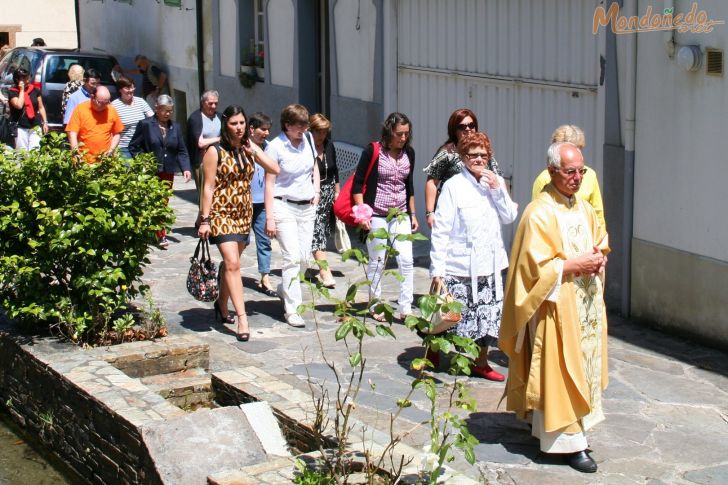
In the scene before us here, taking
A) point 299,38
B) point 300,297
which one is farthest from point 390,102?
point 300,297

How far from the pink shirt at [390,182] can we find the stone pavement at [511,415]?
3.25 feet

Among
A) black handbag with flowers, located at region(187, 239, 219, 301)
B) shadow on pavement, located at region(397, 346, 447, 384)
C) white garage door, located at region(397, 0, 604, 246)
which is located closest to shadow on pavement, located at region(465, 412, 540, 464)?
shadow on pavement, located at region(397, 346, 447, 384)

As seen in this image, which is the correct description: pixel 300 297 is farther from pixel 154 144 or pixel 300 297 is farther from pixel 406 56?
pixel 406 56

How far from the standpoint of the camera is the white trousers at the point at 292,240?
923cm

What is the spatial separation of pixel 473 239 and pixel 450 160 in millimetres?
1169

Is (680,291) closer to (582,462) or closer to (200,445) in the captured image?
(582,462)

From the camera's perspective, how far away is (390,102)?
1326 cm

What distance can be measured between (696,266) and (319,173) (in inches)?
131

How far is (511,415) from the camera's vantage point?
720cm

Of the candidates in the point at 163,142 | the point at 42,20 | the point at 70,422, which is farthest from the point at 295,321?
the point at 42,20

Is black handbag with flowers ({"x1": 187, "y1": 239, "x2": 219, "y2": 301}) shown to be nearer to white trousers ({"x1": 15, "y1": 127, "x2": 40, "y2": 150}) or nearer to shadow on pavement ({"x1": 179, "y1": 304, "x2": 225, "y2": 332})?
shadow on pavement ({"x1": 179, "y1": 304, "x2": 225, "y2": 332})

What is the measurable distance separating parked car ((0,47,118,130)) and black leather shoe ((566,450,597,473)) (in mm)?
13892

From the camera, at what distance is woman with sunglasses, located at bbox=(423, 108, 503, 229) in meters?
8.27

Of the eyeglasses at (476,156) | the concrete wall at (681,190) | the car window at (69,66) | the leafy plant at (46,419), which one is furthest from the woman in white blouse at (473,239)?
the car window at (69,66)
